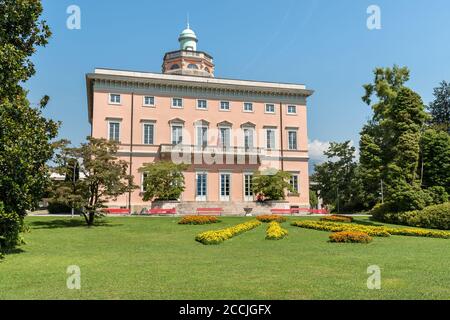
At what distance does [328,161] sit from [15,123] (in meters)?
39.1

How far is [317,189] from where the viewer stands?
47.1 metres

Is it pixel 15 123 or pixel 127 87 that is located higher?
pixel 127 87

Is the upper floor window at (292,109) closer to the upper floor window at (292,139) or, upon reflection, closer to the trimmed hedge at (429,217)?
the upper floor window at (292,139)

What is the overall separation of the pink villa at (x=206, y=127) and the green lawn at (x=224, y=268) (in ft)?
60.9

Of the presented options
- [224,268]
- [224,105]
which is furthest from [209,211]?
[224,268]

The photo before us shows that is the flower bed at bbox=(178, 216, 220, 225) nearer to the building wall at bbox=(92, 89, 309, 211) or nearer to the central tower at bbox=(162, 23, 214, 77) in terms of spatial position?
the building wall at bbox=(92, 89, 309, 211)

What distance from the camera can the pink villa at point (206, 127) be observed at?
3591cm

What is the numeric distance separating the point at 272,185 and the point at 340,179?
1551cm

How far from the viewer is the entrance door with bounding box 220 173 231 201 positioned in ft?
123

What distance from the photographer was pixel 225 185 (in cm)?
3766

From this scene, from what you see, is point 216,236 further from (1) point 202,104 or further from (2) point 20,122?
(1) point 202,104
